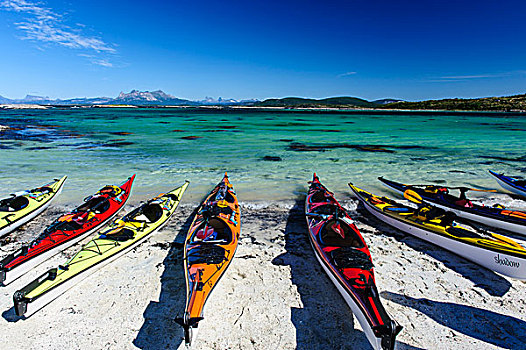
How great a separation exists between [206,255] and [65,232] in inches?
161

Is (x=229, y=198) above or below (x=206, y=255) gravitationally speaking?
above

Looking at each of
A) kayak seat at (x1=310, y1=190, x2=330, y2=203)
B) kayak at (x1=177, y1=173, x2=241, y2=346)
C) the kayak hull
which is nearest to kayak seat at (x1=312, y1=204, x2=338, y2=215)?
kayak seat at (x1=310, y1=190, x2=330, y2=203)

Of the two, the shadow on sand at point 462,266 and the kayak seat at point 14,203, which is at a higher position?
the kayak seat at point 14,203

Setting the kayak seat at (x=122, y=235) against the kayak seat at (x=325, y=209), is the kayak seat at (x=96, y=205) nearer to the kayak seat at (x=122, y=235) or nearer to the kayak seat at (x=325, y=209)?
the kayak seat at (x=122, y=235)

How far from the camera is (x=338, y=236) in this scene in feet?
21.3

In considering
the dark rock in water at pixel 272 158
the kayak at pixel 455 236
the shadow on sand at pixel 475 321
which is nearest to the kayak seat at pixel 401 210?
the kayak at pixel 455 236

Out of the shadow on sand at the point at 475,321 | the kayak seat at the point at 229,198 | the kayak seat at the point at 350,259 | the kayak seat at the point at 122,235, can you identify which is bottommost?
the shadow on sand at the point at 475,321

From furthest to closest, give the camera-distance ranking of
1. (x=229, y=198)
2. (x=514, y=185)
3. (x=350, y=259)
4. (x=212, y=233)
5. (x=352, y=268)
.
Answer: (x=514, y=185) < (x=229, y=198) < (x=212, y=233) < (x=350, y=259) < (x=352, y=268)

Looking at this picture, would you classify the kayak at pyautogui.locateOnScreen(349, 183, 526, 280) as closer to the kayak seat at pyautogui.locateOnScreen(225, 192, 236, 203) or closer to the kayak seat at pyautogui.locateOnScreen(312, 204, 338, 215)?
the kayak seat at pyautogui.locateOnScreen(312, 204, 338, 215)

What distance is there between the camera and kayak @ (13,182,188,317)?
4743 mm

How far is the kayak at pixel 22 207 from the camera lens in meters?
7.64

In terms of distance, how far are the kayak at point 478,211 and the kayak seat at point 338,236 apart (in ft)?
16.5

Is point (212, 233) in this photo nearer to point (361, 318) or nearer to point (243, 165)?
point (361, 318)

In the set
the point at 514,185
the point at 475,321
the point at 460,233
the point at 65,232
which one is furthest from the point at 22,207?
the point at 514,185
